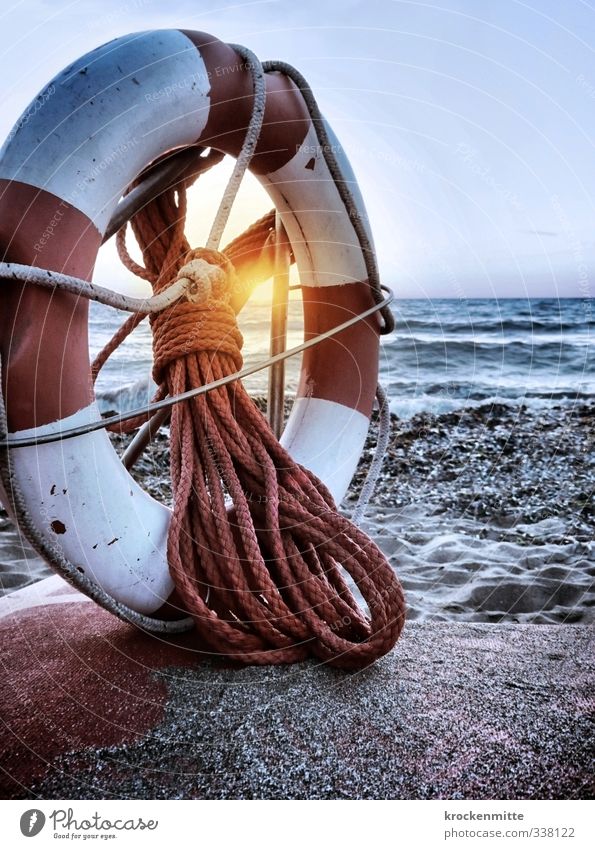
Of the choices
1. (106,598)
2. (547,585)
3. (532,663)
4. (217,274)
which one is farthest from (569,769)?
A: (217,274)

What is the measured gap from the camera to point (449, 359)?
227 inches

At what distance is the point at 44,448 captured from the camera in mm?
976

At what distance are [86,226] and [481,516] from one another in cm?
166

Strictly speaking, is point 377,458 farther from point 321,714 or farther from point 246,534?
point 321,714

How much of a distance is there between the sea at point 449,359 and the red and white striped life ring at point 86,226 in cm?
175

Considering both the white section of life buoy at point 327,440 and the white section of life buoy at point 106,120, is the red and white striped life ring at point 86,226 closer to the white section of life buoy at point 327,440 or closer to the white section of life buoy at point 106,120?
the white section of life buoy at point 106,120

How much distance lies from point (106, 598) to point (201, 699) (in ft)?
0.66

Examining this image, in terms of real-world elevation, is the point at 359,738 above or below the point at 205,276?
below

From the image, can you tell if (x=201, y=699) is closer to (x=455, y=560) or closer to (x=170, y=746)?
(x=170, y=746)

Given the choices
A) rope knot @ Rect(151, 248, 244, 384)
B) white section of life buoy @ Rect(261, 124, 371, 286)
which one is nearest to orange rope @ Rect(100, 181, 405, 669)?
rope knot @ Rect(151, 248, 244, 384)

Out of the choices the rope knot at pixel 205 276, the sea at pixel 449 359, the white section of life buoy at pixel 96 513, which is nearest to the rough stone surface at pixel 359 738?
the white section of life buoy at pixel 96 513

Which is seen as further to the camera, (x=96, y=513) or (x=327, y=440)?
(x=327, y=440)

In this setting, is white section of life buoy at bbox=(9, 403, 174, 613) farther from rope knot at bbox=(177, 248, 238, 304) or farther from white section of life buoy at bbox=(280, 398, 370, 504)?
white section of life buoy at bbox=(280, 398, 370, 504)

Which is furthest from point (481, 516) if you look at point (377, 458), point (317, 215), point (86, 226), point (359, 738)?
point (86, 226)
